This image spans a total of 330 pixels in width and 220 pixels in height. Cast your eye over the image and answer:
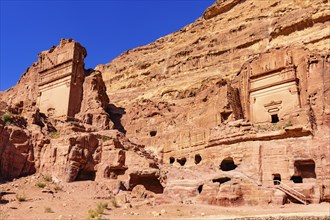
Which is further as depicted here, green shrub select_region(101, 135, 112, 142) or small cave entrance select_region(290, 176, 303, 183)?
green shrub select_region(101, 135, 112, 142)

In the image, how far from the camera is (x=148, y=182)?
26234 mm

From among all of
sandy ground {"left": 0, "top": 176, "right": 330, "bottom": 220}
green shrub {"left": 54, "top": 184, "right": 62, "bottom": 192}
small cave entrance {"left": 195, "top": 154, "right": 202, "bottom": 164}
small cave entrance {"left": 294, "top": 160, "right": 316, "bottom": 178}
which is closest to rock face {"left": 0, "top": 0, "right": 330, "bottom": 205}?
small cave entrance {"left": 294, "top": 160, "right": 316, "bottom": 178}

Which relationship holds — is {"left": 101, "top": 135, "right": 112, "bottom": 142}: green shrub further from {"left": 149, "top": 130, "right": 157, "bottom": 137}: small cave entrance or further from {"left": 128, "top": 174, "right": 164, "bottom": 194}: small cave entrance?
{"left": 149, "top": 130, "right": 157, "bottom": 137}: small cave entrance

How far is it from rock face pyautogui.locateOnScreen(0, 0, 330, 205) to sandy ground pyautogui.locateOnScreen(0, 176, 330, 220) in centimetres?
145

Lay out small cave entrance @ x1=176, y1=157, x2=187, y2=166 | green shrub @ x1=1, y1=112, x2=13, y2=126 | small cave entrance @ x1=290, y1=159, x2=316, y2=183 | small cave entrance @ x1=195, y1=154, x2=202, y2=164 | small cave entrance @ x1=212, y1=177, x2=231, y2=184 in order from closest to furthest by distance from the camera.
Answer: small cave entrance @ x1=290, y1=159, x2=316, y2=183 < small cave entrance @ x1=212, y1=177, x2=231, y2=184 < green shrub @ x1=1, y1=112, x2=13, y2=126 < small cave entrance @ x1=195, y1=154, x2=202, y2=164 < small cave entrance @ x1=176, y1=157, x2=187, y2=166

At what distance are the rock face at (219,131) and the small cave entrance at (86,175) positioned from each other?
70 mm

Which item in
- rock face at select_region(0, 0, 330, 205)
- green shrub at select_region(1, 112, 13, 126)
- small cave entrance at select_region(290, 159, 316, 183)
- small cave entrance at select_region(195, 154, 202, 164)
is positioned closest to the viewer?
small cave entrance at select_region(290, 159, 316, 183)

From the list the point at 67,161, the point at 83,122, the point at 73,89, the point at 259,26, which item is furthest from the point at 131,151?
the point at 259,26

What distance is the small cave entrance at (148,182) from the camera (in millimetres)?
25517

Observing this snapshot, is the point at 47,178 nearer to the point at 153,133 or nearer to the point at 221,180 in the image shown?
the point at 221,180

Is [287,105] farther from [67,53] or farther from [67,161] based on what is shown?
[67,53]

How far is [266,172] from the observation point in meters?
23.4

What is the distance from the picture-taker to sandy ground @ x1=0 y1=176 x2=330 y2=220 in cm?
1834

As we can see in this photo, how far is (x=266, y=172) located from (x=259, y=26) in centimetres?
2841
